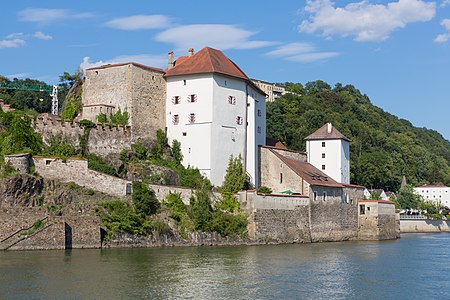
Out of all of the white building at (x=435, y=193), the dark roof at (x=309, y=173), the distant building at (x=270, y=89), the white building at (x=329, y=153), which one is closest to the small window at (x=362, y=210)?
the dark roof at (x=309, y=173)

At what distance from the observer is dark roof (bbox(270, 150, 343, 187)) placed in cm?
5486

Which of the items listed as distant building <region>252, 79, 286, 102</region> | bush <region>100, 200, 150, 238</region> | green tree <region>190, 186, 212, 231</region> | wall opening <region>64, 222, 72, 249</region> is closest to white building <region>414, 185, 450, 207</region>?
distant building <region>252, 79, 286, 102</region>

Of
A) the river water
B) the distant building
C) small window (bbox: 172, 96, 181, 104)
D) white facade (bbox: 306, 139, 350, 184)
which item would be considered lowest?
the river water

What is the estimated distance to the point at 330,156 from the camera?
63.1 m

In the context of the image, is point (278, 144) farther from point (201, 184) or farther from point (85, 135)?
point (85, 135)

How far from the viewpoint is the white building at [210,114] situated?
52562 mm

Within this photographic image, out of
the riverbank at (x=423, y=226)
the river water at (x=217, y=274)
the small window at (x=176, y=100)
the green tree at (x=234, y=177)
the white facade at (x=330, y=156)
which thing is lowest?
the river water at (x=217, y=274)

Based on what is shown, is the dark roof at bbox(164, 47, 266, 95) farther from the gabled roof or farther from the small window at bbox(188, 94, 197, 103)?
the gabled roof

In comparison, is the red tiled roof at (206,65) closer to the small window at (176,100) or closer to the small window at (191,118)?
the small window at (176,100)

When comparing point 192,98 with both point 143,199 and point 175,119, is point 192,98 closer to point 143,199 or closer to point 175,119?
point 175,119

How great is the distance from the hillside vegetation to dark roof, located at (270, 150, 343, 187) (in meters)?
25.1

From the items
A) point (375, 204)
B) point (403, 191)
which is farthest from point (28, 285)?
point (403, 191)

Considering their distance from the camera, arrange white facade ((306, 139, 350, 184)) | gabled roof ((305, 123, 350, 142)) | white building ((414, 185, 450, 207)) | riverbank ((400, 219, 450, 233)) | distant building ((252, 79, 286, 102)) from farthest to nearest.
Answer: distant building ((252, 79, 286, 102)), white building ((414, 185, 450, 207)), riverbank ((400, 219, 450, 233)), gabled roof ((305, 123, 350, 142)), white facade ((306, 139, 350, 184))

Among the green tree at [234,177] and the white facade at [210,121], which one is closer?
the green tree at [234,177]
